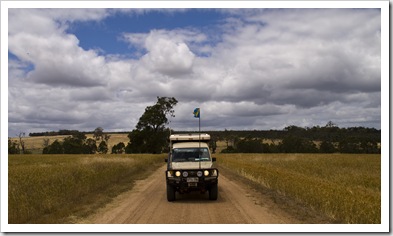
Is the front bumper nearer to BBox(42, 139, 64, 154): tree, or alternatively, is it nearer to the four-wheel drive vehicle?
the four-wheel drive vehicle

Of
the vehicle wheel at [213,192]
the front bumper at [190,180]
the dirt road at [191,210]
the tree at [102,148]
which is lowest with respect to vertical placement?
the tree at [102,148]

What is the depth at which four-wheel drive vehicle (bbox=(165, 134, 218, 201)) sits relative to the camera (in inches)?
564

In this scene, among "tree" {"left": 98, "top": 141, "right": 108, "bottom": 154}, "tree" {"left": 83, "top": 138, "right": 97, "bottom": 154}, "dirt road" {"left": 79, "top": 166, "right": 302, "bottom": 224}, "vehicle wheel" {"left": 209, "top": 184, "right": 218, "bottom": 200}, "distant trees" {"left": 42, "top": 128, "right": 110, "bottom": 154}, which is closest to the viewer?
"dirt road" {"left": 79, "top": 166, "right": 302, "bottom": 224}

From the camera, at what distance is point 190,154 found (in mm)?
15711

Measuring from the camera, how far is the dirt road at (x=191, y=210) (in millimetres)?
10836

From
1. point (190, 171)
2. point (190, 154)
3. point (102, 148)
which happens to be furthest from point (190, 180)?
point (102, 148)

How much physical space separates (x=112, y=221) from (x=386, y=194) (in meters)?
7.47

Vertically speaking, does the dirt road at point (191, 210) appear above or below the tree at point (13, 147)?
above

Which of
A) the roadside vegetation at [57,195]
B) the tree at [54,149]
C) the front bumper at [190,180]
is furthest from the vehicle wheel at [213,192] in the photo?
the tree at [54,149]

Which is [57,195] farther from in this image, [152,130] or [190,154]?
[152,130]

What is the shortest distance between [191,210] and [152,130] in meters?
69.8

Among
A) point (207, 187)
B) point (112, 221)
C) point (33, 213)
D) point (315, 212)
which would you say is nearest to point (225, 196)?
point (207, 187)

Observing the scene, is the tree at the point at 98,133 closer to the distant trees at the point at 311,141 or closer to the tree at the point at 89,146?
the tree at the point at 89,146

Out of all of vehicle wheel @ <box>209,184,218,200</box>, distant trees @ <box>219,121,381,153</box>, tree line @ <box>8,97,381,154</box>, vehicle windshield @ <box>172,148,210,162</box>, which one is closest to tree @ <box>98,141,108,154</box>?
tree line @ <box>8,97,381,154</box>
